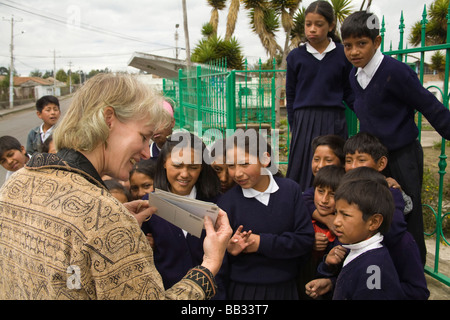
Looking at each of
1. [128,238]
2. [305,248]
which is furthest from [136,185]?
[128,238]

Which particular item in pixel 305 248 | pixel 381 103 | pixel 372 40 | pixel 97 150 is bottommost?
pixel 305 248

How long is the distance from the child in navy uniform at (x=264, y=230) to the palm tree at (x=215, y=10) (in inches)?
747

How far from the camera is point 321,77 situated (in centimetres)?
305

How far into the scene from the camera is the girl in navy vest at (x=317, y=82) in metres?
3.00

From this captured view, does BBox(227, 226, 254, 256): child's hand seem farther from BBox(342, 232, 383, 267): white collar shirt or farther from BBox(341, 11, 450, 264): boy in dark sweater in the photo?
BBox(341, 11, 450, 264): boy in dark sweater

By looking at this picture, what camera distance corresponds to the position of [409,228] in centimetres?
244

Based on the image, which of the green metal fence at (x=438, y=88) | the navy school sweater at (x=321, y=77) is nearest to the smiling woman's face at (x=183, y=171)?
the navy school sweater at (x=321, y=77)

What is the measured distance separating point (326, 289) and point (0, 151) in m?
3.33

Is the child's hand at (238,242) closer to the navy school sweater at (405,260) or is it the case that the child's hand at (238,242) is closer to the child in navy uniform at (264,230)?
the child in navy uniform at (264,230)

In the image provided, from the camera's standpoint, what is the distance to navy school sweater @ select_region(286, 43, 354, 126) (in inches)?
120

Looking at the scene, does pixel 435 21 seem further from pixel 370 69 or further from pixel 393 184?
pixel 393 184

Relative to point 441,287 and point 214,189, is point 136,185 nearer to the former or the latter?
point 214,189

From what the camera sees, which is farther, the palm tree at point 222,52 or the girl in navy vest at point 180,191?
the palm tree at point 222,52

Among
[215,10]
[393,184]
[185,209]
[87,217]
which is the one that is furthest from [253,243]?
[215,10]
